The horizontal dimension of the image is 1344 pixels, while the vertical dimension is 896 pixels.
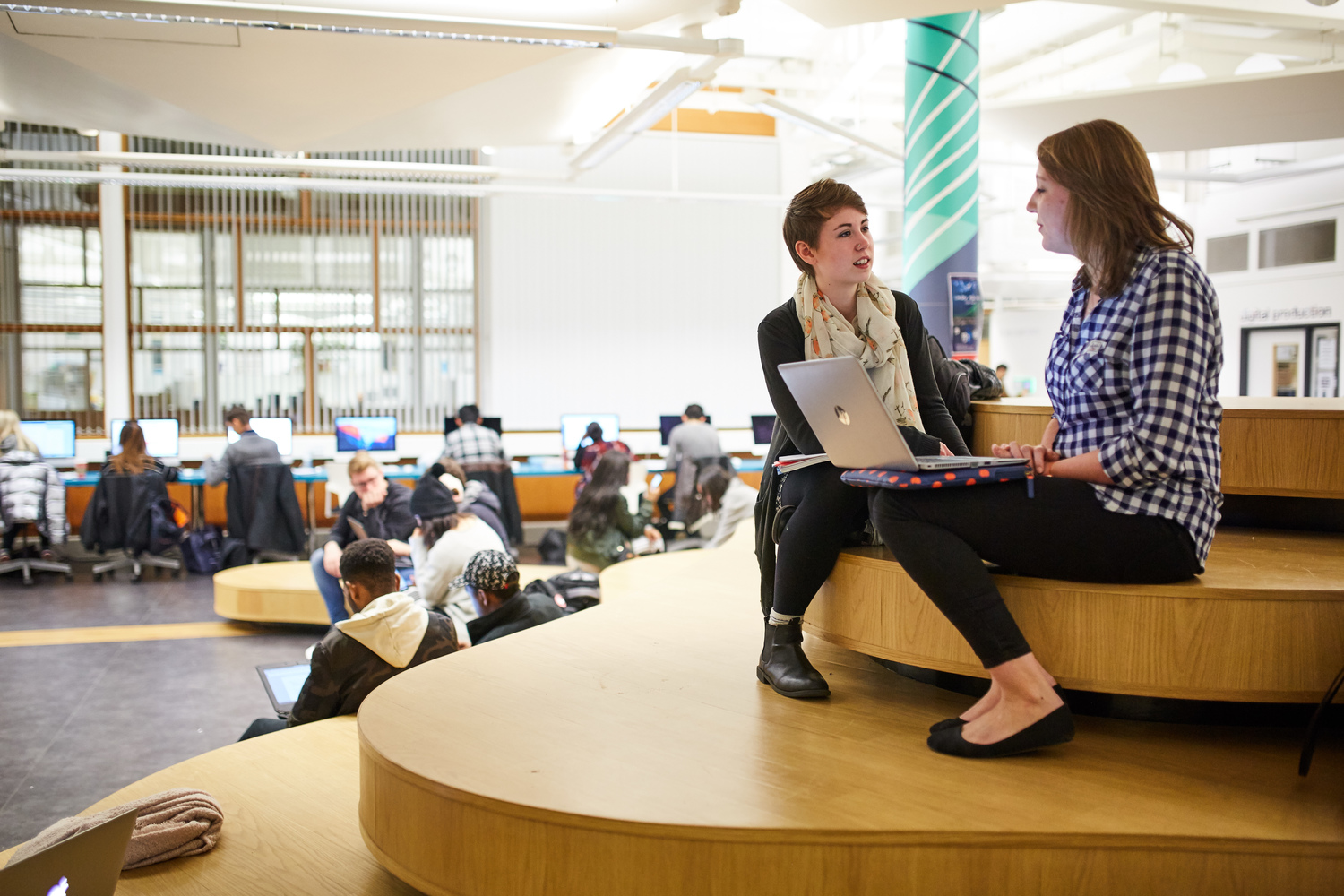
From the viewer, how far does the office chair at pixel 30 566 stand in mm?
7461

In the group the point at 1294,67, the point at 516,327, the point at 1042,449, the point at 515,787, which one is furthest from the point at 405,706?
the point at 516,327

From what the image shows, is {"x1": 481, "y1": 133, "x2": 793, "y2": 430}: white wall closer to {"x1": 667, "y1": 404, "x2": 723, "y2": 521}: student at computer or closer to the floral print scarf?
{"x1": 667, "y1": 404, "x2": 723, "y2": 521}: student at computer

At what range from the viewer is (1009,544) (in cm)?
201

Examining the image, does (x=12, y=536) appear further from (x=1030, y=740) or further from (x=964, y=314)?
(x=1030, y=740)

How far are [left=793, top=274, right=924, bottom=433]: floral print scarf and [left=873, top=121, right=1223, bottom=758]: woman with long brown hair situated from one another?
46 centimetres

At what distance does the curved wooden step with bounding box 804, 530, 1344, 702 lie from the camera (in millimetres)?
1978

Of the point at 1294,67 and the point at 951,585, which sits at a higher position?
the point at 1294,67

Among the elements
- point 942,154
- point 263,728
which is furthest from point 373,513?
point 942,154

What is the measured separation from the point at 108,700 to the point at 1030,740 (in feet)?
14.4

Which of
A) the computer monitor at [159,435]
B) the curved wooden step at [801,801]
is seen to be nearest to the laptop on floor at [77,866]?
the curved wooden step at [801,801]

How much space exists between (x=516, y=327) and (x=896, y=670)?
27.8 feet

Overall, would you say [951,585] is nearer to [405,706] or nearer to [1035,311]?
[405,706]

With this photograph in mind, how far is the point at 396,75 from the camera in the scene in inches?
211

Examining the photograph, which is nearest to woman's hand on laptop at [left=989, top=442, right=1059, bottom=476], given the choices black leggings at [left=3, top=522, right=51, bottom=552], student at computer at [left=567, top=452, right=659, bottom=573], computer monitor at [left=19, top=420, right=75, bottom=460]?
student at computer at [left=567, top=452, right=659, bottom=573]
